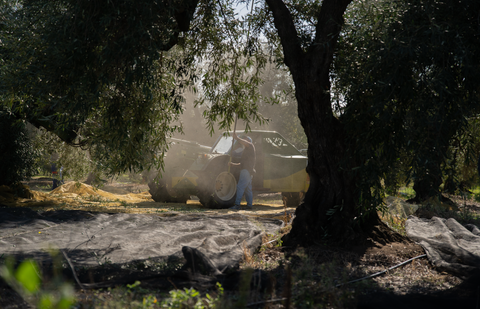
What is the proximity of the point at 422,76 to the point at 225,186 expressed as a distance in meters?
7.55

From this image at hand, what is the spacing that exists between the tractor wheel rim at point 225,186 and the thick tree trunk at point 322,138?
17.4 feet

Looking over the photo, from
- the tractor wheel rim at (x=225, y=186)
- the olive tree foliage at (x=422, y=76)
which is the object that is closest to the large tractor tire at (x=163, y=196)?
the tractor wheel rim at (x=225, y=186)

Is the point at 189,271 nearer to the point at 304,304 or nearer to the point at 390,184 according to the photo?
the point at 304,304

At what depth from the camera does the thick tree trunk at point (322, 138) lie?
16.0 ft

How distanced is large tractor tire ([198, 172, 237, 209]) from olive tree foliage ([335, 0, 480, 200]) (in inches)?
255

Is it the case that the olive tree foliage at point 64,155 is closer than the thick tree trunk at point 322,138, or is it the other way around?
the thick tree trunk at point 322,138

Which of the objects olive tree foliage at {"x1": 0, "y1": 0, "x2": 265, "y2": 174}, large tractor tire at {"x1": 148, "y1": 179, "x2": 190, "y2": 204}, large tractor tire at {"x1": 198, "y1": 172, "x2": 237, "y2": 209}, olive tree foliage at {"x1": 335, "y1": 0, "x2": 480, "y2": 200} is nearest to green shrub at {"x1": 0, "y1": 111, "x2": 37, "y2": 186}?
large tractor tire at {"x1": 148, "y1": 179, "x2": 190, "y2": 204}

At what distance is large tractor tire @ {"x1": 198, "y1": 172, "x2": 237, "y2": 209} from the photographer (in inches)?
395

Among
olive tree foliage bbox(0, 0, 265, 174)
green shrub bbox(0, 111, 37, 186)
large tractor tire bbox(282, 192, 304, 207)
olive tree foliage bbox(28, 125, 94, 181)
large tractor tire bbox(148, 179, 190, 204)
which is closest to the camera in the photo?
olive tree foliage bbox(0, 0, 265, 174)

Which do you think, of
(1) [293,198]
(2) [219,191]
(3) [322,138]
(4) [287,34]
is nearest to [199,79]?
(4) [287,34]

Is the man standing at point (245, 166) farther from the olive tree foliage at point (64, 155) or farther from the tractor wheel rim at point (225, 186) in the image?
the olive tree foliage at point (64, 155)

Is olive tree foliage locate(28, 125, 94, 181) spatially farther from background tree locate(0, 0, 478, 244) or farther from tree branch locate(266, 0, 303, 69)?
tree branch locate(266, 0, 303, 69)

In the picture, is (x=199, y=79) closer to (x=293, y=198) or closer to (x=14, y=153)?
(x=14, y=153)

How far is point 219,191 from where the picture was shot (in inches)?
411
